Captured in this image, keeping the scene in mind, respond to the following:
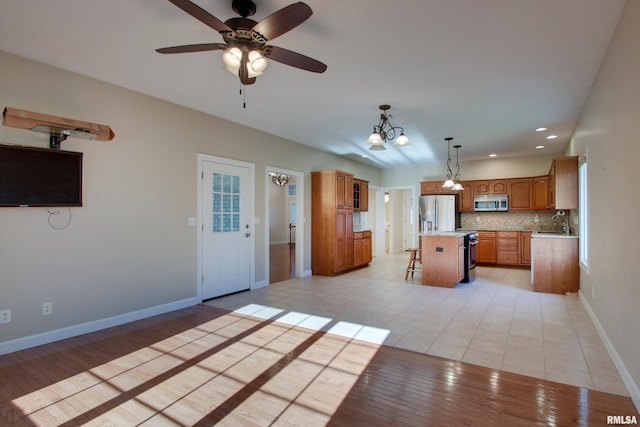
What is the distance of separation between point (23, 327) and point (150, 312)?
1.19 m

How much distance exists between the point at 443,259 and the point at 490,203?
11.3 ft

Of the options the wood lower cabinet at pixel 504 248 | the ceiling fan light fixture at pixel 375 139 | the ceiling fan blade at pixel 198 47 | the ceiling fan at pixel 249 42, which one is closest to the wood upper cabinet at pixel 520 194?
the wood lower cabinet at pixel 504 248

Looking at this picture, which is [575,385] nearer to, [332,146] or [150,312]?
[150,312]

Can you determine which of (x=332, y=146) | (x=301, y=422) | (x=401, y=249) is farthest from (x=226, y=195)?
(x=401, y=249)

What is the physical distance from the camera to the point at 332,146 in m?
6.89

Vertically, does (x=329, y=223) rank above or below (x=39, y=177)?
below

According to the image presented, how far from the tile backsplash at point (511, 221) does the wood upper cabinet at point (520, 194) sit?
15.1 inches

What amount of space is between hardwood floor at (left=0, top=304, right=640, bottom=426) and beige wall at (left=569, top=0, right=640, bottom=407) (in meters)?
0.66

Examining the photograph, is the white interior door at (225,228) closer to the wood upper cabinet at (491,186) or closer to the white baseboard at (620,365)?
the white baseboard at (620,365)

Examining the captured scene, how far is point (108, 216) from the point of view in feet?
12.0

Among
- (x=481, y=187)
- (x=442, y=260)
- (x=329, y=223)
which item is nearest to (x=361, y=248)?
(x=329, y=223)

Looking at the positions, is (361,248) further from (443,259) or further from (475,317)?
(475,317)

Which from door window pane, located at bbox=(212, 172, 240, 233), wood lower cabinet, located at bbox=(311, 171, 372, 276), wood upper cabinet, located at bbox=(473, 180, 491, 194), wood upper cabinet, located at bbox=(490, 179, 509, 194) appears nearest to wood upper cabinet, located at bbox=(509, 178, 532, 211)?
wood upper cabinet, located at bbox=(490, 179, 509, 194)

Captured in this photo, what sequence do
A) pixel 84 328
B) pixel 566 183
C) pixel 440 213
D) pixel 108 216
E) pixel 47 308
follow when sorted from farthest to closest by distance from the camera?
1. pixel 440 213
2. pixel 566 183
3. pixel 108 216
4. pixel 84 328
5. pixel 47 308
